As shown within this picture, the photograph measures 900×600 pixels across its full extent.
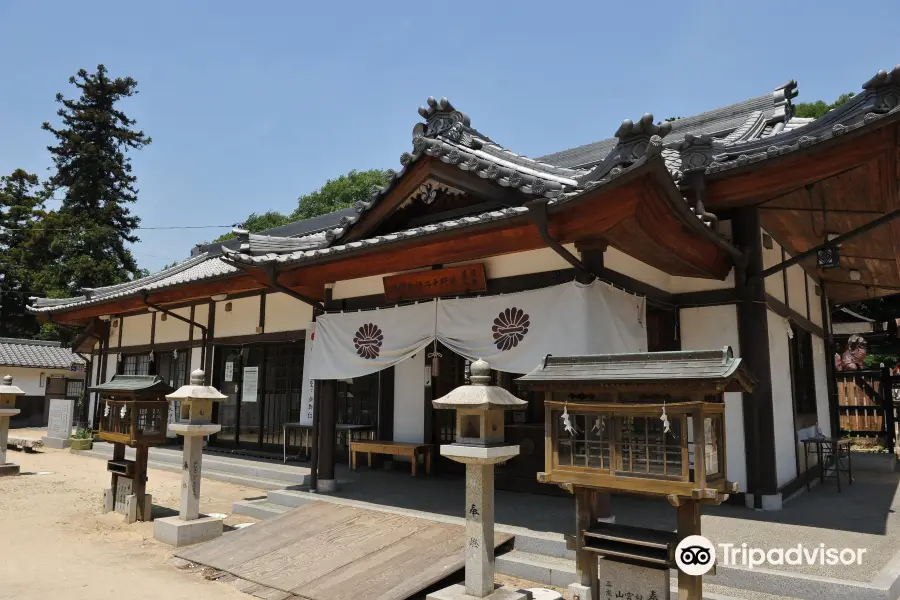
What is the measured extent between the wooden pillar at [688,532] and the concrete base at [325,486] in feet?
19.0

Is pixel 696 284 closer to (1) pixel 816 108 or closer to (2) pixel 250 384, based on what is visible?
(2) pixel 250 384

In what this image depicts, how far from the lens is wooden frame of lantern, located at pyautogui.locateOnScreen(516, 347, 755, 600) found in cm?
390

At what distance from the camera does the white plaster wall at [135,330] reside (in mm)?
16141

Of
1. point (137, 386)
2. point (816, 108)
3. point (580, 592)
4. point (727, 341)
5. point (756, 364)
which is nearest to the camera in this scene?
point (580, 592)

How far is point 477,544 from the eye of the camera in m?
4.65

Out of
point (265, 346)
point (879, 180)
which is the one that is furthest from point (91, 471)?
point (879, 180)

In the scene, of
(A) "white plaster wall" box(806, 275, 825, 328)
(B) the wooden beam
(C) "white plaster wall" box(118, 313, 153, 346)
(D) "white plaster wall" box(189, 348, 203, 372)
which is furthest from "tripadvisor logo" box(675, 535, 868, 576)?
(C) "white plaster wall" box(118, 313, 153, 346)

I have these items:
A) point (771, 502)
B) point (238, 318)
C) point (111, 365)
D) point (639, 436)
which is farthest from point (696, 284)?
point (111, 365)

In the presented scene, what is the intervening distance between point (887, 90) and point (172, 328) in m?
15.3

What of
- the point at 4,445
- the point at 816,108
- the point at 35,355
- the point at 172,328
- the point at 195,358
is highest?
the point at 816,108

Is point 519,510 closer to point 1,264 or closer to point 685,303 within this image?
point 685,303

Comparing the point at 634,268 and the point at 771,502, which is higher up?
the point at 634,268

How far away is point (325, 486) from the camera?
340 inches

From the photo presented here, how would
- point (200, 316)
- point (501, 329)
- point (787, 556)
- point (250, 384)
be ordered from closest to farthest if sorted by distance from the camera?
point (787, 556) < point (501, 329) < point (250, 384) < point (200, 316)
